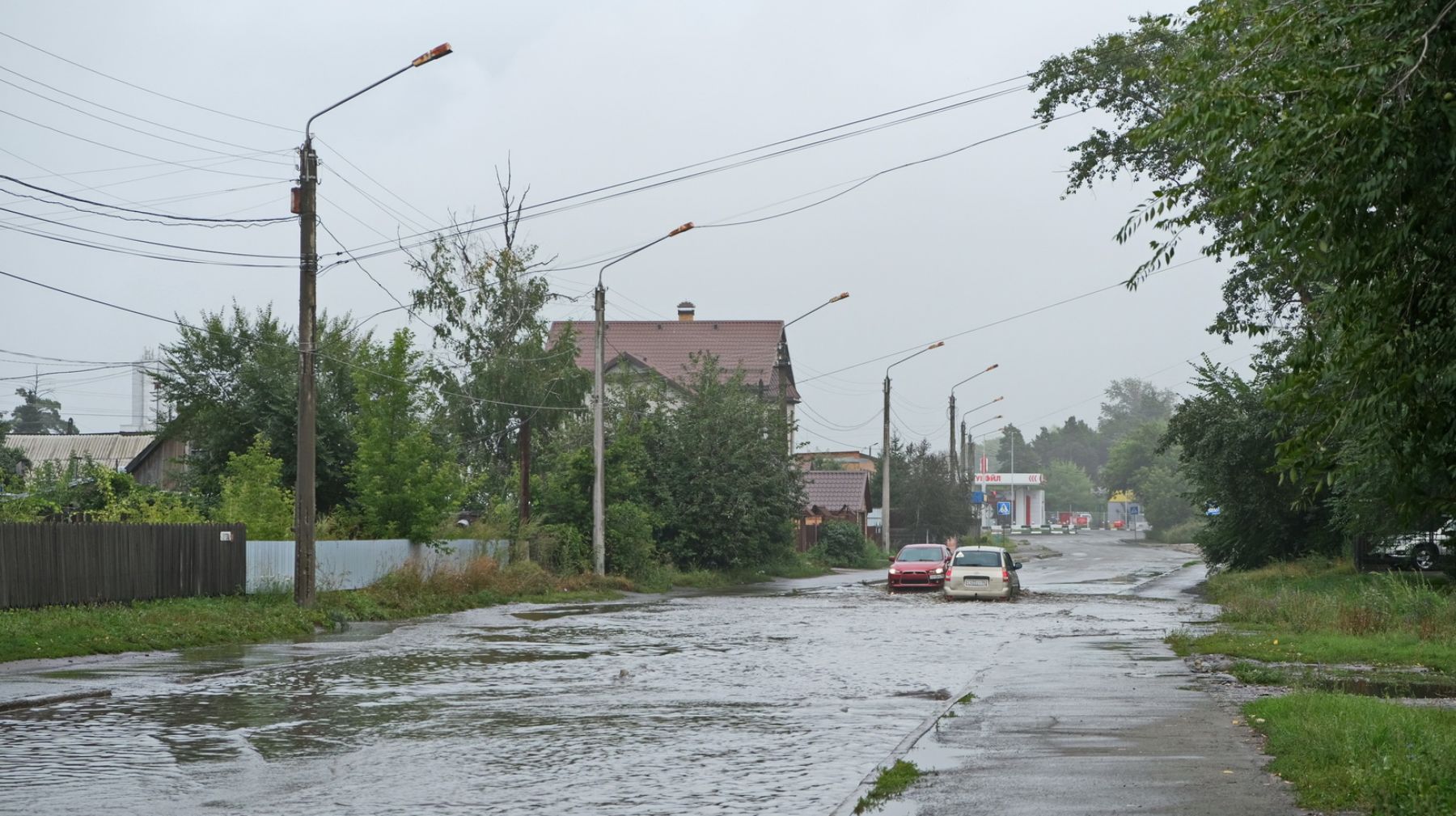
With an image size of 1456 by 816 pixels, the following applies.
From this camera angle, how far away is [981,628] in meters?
26.6

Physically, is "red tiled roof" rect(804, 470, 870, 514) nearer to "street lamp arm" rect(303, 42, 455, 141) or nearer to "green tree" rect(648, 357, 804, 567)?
"green tree" rect(648, 357, 804, 567)

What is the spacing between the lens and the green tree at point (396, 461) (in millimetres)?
32688

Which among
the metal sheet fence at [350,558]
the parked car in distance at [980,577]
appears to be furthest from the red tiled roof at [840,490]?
the metal sheet fence at [350,558]

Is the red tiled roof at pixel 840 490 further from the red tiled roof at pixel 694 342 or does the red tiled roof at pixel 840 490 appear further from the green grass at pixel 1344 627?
the green grass at pixel 1344 627

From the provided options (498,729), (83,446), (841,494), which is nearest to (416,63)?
(498,729)

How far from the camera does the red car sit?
40875 millimetres

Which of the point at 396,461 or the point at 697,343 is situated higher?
the point at 697,343

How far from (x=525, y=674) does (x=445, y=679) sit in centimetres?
107

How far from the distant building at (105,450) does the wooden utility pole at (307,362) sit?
37.0m

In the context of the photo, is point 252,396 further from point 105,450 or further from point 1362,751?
point 105,450

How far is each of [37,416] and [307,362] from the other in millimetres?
122092

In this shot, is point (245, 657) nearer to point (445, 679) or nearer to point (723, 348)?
point (445, 679)

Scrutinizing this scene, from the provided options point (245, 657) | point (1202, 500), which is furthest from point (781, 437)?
point (245, 657)

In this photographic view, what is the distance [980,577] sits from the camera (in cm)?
3606
